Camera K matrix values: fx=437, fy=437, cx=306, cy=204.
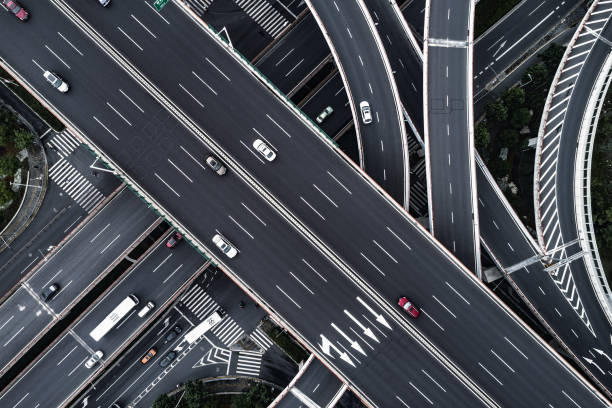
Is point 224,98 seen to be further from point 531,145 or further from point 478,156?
point 531,145

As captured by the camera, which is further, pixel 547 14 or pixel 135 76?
pixel 547 14

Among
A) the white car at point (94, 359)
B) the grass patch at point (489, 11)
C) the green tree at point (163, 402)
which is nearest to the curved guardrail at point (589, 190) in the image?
the grass patch at point (489, 11)

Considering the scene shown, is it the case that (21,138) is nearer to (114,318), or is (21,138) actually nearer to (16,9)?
(16,9)

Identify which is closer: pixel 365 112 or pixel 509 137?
pixel 365 112

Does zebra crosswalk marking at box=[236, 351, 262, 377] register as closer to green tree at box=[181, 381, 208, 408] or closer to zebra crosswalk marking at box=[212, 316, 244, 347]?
zebra crosswalk marking at box=[212, 316, 244, 347]

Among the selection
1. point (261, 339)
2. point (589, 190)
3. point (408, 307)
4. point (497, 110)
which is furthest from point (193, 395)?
point (589, 190)

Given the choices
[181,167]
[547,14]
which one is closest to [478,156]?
[547,14]

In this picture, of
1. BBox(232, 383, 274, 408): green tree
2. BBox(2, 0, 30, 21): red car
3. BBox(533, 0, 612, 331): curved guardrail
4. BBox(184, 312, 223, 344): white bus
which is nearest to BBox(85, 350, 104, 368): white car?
BBox(184, 312, 223, 344): white bus
